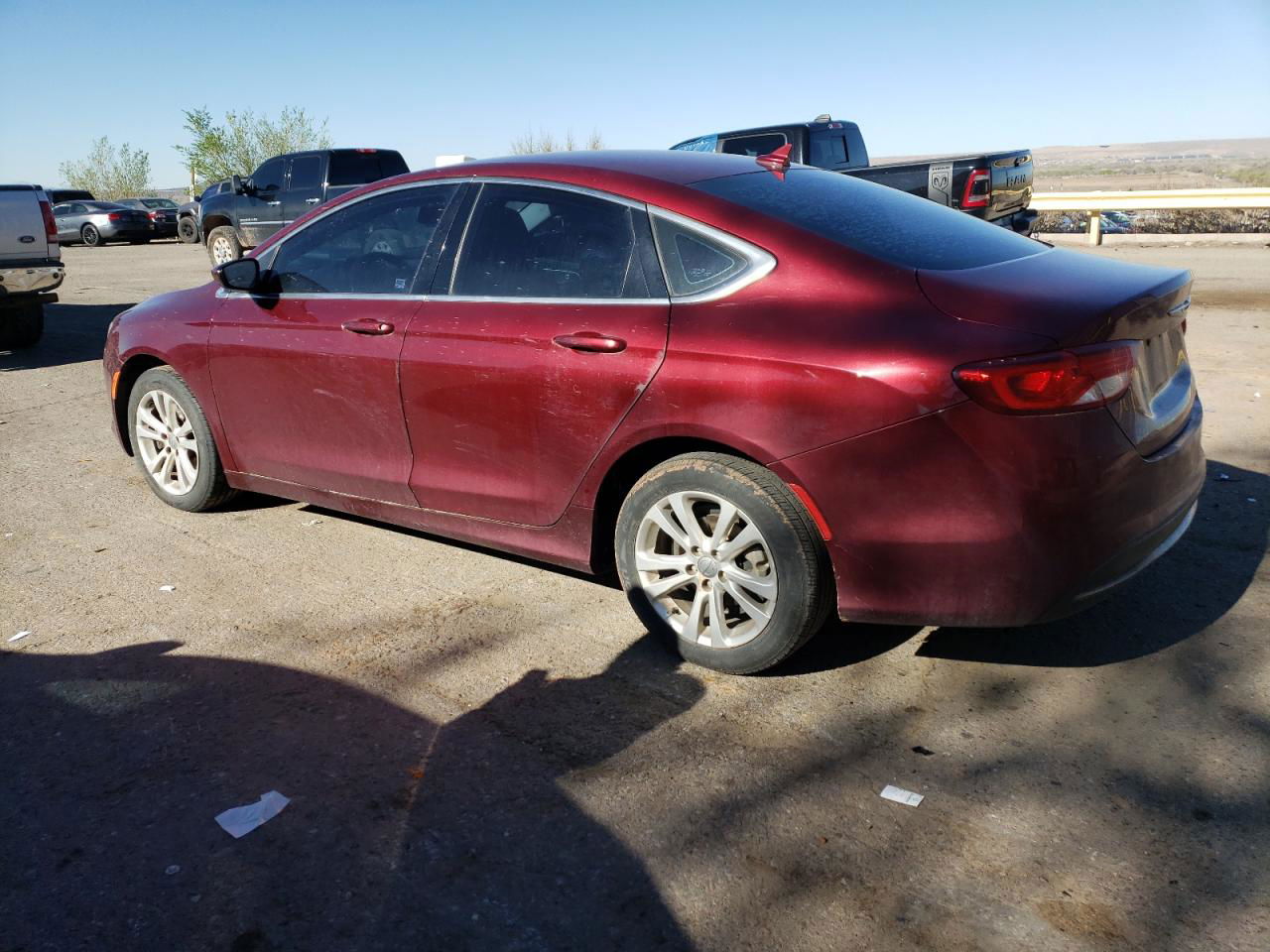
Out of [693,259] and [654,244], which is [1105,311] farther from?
[654,244]

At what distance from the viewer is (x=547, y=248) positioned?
412 cm

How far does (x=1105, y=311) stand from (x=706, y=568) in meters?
1.46

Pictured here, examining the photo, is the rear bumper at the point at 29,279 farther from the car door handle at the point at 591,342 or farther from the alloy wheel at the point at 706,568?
the alloy wheel at the point at 706,568

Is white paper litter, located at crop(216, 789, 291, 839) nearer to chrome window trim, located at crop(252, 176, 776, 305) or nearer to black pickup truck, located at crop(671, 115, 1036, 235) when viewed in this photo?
chrome window trim, located at crop(252, 176, 776, 305)

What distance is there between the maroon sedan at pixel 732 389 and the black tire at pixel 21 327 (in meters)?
7.68

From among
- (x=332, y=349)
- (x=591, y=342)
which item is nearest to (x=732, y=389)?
(x=591, y=342)

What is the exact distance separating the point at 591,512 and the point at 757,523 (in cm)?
73

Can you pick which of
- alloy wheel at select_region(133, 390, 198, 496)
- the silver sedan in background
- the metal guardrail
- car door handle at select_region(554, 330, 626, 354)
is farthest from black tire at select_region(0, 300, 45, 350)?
the silver sedan in background

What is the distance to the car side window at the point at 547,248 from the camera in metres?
3.92

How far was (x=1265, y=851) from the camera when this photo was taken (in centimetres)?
270

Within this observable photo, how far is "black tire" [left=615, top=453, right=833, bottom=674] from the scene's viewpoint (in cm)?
347

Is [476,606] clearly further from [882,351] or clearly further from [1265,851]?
[1265,851]

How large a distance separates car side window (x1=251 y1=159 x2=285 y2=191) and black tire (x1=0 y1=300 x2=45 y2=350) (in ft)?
26.2

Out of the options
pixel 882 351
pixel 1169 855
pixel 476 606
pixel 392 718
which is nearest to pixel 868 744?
pixel 1169 855
